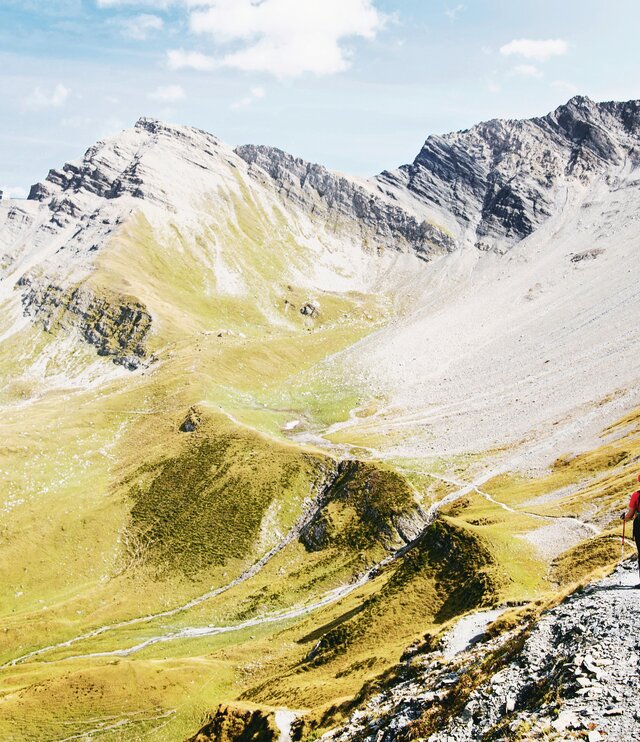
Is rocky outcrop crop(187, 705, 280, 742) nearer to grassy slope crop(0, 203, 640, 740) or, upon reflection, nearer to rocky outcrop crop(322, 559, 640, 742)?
grassy slope crop(0, 203, 640, 740)

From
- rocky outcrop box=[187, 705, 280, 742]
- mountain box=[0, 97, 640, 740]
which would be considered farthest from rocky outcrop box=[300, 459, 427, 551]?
rocky outcrop box=[187, 705, 280, 742]

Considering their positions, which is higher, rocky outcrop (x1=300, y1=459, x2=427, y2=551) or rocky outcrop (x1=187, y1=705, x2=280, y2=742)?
rocky outcrop (x1=187, y1=705, x2=280, y2=742)

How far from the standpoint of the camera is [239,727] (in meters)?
35.1

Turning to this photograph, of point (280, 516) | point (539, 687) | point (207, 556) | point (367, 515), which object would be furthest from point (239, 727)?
point (280, 516)

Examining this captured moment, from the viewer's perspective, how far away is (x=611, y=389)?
401 feet

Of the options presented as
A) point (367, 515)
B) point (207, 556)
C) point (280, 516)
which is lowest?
point (367, 515)

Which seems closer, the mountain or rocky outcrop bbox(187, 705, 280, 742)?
rocky outcrop bbox(187, 705, 280, 742)

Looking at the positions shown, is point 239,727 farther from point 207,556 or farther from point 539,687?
point 207,556

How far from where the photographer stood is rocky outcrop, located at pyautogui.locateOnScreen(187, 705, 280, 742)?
32.6 metres

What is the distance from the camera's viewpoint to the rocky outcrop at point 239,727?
32.6 metres

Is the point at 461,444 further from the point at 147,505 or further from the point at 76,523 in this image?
the point at 76,523

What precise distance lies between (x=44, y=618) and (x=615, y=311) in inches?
6327

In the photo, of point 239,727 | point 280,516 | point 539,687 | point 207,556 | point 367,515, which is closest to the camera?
point 539,687

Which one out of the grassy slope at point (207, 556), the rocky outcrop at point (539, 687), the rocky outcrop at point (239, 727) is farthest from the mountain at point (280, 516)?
the rocky outcrop at point (539, 687)
